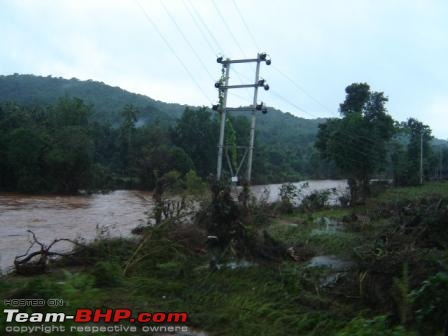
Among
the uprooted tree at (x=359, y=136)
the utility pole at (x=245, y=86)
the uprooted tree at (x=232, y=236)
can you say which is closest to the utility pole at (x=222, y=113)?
the utility pole at (x=245, y=86)

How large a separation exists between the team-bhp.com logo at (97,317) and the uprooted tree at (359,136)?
25.8 meters

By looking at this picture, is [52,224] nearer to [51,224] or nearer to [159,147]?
[51,224]

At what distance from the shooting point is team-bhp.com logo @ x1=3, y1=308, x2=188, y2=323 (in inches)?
182

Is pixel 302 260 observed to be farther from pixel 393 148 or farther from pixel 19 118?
pixel 393 148

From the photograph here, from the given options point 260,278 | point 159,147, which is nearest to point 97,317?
point 260,278

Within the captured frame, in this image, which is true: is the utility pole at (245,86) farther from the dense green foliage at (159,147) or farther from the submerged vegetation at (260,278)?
the submerged vegetation at (260,278)

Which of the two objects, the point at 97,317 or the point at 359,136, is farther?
the point at 359,136

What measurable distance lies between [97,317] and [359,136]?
29.9 metres

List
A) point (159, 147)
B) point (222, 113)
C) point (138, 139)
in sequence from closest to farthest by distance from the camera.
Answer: point (222, 113)
point (159, 147)
point (138, 139)

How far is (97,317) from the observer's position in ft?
18.1

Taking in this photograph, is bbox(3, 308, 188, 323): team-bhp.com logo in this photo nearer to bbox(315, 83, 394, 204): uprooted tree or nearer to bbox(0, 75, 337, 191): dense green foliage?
bbox(0, 75, 337, 191): dense green foliage

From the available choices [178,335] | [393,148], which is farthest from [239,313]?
[393,148]

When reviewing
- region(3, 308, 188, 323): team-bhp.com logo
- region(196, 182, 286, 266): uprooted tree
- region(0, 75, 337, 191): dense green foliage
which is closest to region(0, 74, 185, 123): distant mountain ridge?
region(0, 75, 337, 191): dense green foliage

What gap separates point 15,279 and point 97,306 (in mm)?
2945
